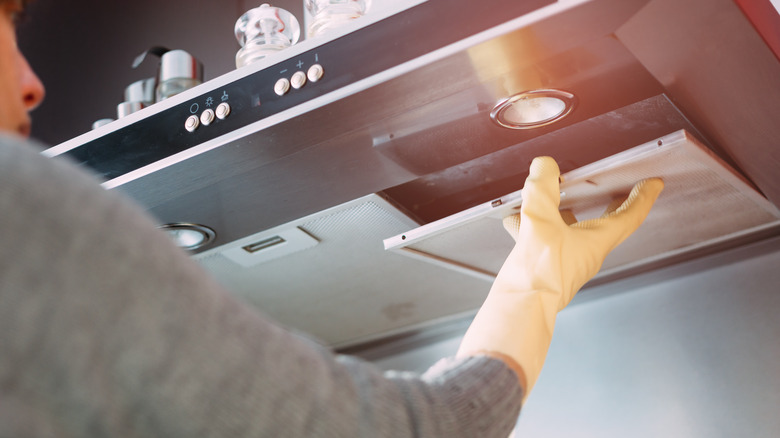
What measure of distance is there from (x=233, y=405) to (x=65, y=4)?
1595 mm

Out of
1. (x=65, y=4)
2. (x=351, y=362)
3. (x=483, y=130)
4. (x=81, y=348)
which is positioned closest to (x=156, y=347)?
(x=81, y=348)

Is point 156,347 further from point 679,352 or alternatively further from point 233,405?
point 679,352

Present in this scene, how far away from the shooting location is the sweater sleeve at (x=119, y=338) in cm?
36

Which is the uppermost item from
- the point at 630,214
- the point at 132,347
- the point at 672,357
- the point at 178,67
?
the point at 178,67

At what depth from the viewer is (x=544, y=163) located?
856mm

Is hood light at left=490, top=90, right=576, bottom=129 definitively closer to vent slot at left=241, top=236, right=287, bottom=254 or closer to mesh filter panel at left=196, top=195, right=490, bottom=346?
mesh filter panel at left=196, top=195, right=490, bottom=346

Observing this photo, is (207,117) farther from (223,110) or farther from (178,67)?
(178,67)

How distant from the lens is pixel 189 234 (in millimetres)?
1101

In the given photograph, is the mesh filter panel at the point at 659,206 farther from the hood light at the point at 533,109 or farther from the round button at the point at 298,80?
the round button at the point at 298,80

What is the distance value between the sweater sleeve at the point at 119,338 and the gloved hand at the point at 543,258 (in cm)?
→ 31

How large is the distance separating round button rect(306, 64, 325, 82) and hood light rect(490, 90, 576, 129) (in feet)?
0.69

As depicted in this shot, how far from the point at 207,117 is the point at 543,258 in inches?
18.2

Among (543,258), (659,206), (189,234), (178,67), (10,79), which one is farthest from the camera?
(178,67)

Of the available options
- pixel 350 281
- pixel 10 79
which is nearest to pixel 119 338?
pixel 10 79
